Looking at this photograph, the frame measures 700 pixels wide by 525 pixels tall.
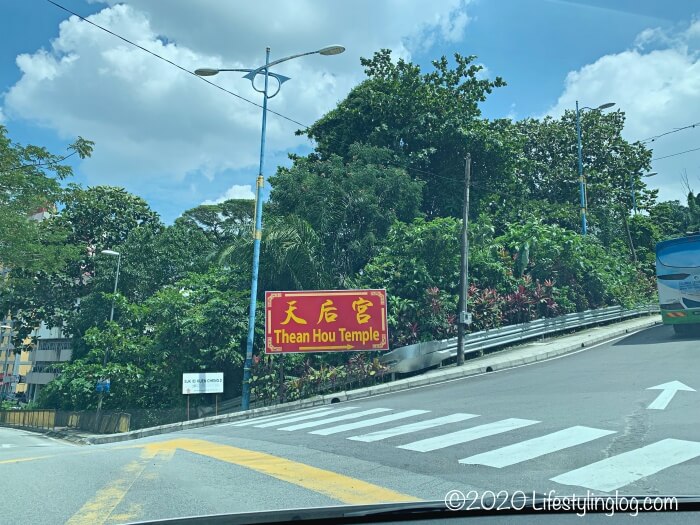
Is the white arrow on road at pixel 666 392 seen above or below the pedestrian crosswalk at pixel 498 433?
above

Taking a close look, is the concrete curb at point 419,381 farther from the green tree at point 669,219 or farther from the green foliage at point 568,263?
the green tree at point 669,219

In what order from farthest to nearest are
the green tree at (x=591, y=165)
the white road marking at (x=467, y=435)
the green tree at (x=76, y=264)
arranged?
the green tree at (x=591, y=165), the green tree at (x=76, y=264), the white road marking at (x=467, y=435)

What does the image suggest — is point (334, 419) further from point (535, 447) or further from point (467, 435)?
point (535, 447)

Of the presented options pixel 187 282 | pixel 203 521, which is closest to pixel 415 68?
pixel 187 282

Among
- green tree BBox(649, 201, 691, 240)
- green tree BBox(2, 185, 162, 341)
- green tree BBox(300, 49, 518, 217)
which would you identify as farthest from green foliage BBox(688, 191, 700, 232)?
green tree BBox(2, 185, 162, 341)

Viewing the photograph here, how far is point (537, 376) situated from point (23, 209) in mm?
18314

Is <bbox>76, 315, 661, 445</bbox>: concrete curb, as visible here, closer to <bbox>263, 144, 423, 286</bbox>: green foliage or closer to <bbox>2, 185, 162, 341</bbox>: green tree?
<bbox>263, 144, 423, 286</bbox>: green foliage

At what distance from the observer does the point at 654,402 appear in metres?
10.4

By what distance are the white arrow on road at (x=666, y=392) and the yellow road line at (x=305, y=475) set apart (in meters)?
6.23

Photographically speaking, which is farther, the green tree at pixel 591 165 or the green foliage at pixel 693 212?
the green foliage at pixel 693 212

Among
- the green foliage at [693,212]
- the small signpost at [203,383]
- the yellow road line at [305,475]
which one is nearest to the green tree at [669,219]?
the green foliage at [693,212]

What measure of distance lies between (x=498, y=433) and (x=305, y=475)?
133 inches

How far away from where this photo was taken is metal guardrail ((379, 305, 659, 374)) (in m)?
19.2

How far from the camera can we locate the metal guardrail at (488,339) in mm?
19186
